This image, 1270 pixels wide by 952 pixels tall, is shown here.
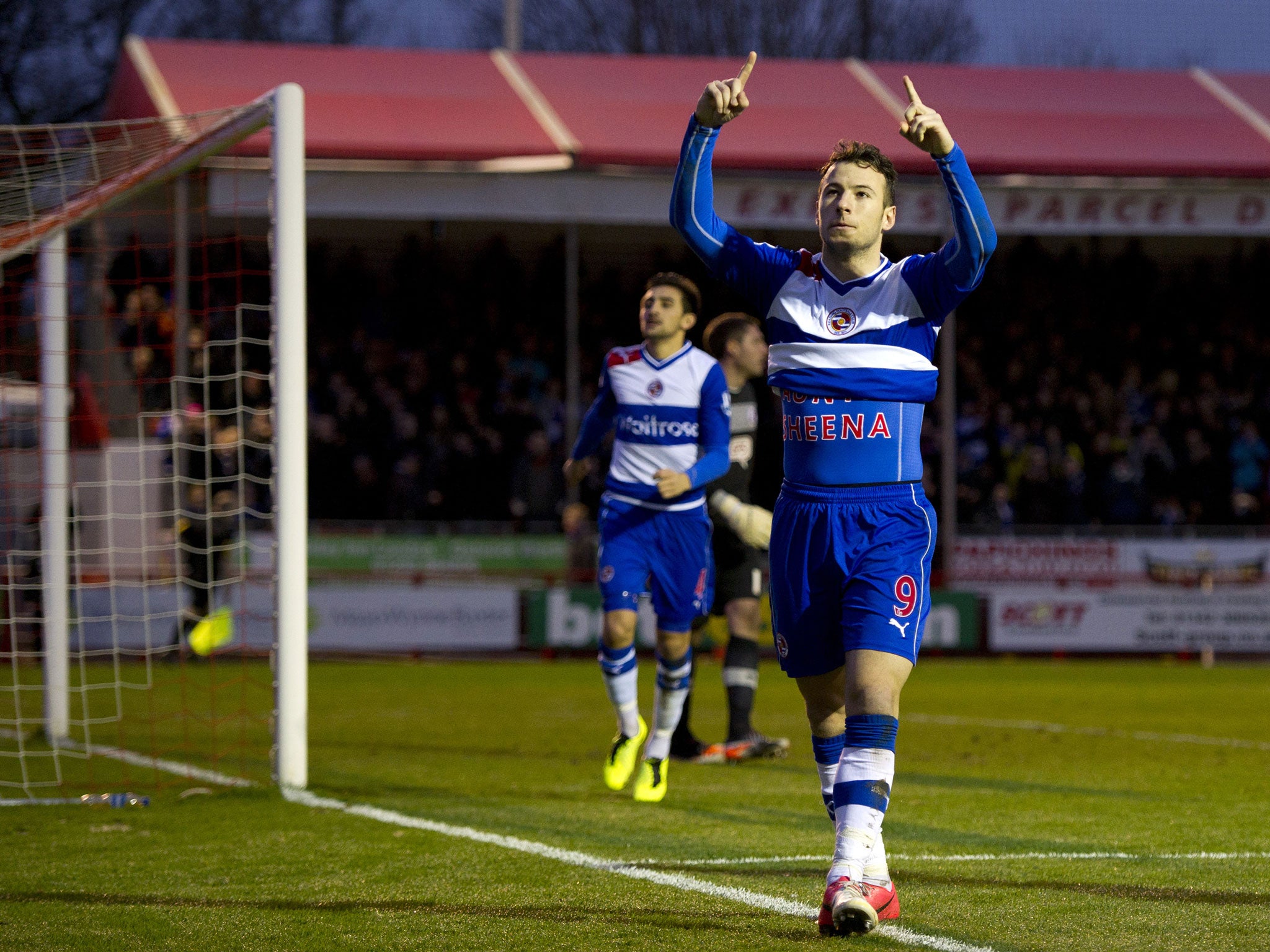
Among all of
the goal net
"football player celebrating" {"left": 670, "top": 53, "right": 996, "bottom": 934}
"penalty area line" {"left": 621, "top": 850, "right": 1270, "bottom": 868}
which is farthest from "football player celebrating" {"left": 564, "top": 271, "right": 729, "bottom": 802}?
"football player celebrating" {"left": 670, "top": 53, "right": 996, "bottom": 934}

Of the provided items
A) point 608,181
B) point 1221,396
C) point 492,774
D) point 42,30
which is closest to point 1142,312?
point 1221,396

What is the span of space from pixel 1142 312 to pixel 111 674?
16.4 meters

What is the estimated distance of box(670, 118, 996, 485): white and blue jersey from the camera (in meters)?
4.47

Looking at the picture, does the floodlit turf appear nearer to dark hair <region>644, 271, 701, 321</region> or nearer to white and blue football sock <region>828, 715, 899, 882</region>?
white and blue football sock <region>828, 715, 899, 882</region>

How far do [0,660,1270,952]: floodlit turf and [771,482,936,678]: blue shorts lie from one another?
79cm

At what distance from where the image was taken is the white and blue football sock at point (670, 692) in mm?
7422

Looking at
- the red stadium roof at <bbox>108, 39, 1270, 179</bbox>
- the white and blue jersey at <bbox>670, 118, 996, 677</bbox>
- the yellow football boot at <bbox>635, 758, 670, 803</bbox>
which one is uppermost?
the red stadium roof at <bbox>108, 39, 1270, 179</bbox>

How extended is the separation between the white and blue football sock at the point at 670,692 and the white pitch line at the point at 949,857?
1869 mm

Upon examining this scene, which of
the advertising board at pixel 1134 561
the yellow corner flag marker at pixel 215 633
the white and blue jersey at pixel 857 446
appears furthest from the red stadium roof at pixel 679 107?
the white and blue jersey at pixel 857 446

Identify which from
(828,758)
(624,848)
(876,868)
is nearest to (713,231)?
(828,758)

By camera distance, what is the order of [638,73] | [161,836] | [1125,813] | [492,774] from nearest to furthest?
[161,836] < [1125,813] < [492,774] < [638,73]

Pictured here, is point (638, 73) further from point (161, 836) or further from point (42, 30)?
point (161, 836)

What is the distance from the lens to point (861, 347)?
4504mm

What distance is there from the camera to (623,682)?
292 inches
